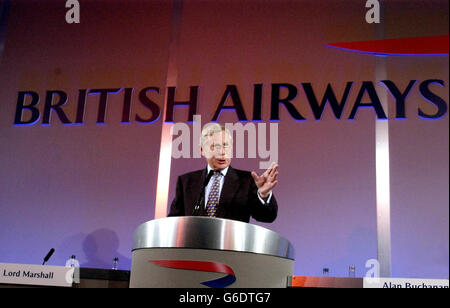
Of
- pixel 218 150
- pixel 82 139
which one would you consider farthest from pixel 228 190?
pixel 82 139

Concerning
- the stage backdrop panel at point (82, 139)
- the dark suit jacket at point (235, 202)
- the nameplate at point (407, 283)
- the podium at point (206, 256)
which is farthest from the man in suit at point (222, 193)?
the stage backdrop panel at point (82, 139)

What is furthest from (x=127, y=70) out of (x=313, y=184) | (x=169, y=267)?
(x=169, y=267)

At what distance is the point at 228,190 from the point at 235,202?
0.07 meters

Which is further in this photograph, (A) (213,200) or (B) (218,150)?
(B) (218,150)

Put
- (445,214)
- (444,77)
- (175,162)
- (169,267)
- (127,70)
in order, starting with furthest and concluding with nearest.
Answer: (127,70), (175,162), (444,77), (445,214), (169,267)

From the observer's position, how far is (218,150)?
2.47 metres

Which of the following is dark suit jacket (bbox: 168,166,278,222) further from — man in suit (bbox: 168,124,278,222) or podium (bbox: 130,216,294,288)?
podium (bbox: 130,216,294,288)

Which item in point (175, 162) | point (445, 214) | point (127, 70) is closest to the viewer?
point (445, 214)

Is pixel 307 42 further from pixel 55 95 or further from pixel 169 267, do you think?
pixel 169 267

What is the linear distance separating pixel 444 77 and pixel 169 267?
3.24 meters

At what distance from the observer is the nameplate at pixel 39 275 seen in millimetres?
2365

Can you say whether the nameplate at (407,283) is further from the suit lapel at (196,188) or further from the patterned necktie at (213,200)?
the suit lapel at (196,188)

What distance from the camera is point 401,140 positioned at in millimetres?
3814

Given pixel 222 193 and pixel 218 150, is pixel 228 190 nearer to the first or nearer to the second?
pixel 222 193
